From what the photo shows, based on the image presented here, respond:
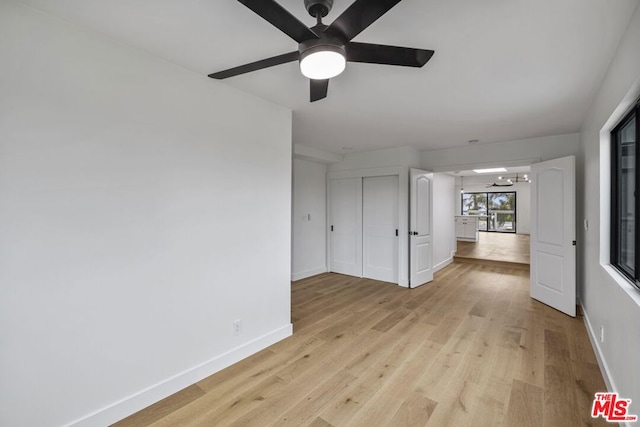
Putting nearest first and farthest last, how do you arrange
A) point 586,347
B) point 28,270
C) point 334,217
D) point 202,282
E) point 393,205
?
point 28,270 → point 202,282 → point 586,347 → point 393,205 → point 334,217

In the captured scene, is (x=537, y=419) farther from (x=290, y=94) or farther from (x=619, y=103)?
(x=290, y=94)

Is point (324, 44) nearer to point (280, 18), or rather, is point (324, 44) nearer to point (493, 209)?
point (280, 18)

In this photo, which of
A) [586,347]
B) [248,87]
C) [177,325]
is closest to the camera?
[177,325]

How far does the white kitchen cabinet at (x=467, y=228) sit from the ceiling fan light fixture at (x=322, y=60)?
9.55 metres

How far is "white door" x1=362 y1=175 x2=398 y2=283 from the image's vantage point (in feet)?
16.4

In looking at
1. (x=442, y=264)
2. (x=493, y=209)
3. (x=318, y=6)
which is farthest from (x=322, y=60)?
(x=493, y=209)

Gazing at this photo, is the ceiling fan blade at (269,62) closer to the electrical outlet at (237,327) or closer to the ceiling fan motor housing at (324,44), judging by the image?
the ceiling fan motor housing at (324,44)

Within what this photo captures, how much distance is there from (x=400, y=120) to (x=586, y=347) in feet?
9.69

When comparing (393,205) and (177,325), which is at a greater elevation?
(393,205)

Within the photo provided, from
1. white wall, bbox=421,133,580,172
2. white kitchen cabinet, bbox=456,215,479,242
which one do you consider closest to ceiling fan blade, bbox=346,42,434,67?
white wall, bbox=421,133,580,172

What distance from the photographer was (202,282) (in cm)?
222

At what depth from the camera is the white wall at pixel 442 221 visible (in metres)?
6.03

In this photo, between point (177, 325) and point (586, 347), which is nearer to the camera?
point (177, 325)

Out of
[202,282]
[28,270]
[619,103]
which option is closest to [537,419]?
[619,103]
